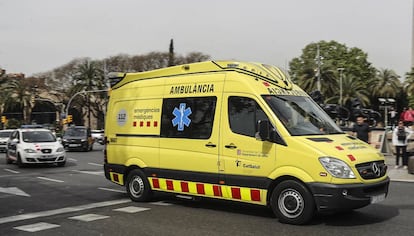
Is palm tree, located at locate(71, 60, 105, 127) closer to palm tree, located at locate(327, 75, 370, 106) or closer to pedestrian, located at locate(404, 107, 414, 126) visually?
palm tree, located at locate(327, 75, 370, 106)

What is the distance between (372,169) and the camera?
7.42 meters

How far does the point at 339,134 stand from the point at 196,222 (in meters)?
2.73

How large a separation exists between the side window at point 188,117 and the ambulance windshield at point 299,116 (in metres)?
1.19

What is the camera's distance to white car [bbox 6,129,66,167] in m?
18.5

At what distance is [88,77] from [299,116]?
54808 mm

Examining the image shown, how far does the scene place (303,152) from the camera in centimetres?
733

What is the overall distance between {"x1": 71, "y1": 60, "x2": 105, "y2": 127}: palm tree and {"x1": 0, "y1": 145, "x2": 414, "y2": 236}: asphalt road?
1957 inches

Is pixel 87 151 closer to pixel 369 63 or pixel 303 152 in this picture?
pixel 303 152

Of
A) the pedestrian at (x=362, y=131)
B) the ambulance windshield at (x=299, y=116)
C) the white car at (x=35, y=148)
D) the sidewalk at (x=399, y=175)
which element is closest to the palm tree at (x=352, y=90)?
the sidewalk at (x=399, y=175)

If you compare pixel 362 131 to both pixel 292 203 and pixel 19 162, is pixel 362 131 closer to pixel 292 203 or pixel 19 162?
pixel 292 203

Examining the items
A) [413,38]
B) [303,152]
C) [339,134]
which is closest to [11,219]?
[303,152]

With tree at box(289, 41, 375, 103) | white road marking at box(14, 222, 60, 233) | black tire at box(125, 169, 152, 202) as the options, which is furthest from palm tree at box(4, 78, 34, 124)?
white road marking at box(14, 222, 60, 233)

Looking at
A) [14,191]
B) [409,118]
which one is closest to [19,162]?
[14,191]

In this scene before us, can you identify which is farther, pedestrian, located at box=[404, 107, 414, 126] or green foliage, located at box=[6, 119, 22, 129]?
green foliage, located at box=[6, 119, 22, 129]
